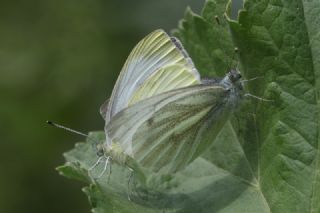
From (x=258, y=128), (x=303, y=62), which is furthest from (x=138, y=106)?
(x=303, y=62)

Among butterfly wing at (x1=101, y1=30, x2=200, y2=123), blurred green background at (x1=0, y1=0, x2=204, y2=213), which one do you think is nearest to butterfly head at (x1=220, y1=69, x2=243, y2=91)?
butterfly wing at (x1=101, y1=30, x2=200, y2=123)

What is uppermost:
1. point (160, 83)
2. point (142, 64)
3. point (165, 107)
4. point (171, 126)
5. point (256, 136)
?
point (142, 64)

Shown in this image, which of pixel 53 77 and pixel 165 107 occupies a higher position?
pixel 53 77

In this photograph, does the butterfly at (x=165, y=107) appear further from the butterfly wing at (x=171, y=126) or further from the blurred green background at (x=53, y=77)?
the blurred green background at (x=53, y=77)

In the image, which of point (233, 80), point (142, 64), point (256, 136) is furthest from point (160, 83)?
point (256, 136)

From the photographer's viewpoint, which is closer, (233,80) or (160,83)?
(233,80)

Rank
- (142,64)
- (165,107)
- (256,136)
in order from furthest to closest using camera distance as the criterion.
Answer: (142,64) → (165,107) → (256,136)

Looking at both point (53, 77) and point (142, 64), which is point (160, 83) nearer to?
point (142, 64)

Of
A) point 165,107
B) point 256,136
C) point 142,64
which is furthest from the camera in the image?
point 142,64
